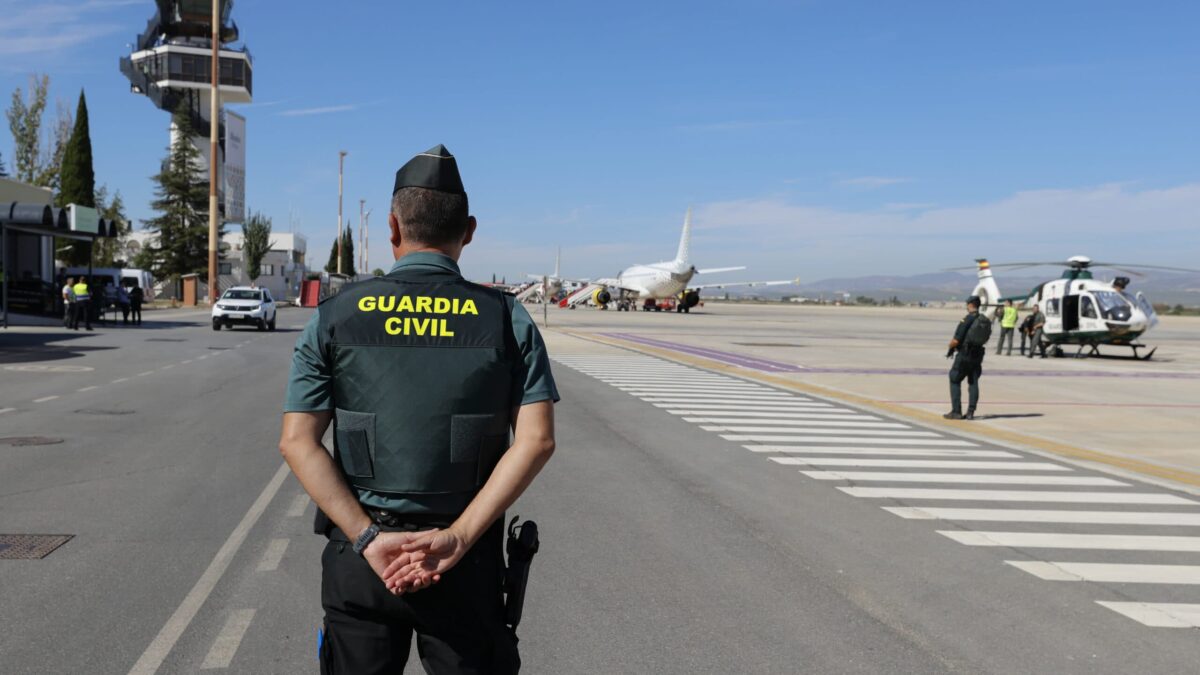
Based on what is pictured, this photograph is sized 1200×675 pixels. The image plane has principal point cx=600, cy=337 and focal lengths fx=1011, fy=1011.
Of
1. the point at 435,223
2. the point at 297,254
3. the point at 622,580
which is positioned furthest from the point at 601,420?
the point at 297,254

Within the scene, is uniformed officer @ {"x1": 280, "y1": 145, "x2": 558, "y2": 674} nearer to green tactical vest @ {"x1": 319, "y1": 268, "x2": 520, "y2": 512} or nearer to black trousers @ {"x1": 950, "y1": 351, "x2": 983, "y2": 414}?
green tactical vest @ {"x1": 319, "y1": 268, "x2": 520, "y2": 512}

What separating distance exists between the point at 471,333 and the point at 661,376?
63.9ft

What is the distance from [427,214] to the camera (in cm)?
290

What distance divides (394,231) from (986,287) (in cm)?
3875

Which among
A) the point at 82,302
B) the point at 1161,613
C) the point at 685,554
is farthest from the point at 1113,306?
the point at 82,302

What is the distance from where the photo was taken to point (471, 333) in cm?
275

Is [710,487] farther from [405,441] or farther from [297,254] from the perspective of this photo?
[297,254]

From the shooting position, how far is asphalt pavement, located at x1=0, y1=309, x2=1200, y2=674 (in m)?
5.02

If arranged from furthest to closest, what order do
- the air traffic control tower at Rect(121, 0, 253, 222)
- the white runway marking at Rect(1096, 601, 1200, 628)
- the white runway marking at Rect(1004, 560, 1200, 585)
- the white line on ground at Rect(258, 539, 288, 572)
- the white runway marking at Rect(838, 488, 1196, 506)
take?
1. the air traffic control tower at Rect(121, 0, 253, 222)
2. the white runway marking at Rect(838, 488, 1196, 506)
3. the white runway marking at Rect(1004, 560, 1200, 585)
4. the white line on ground at Rect(258, 539, 288, 572)
5. the white runway marking at Rect(1096, 601, 1200, 628)

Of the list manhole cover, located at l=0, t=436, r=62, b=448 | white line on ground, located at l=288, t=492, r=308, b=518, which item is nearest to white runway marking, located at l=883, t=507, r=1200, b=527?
white line on ground, located at l=288, t=492, r=308, b=518

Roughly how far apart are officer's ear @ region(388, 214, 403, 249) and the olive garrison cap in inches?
4.2

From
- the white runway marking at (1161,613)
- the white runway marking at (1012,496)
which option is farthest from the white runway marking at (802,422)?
the white runway marking at (1161,613)

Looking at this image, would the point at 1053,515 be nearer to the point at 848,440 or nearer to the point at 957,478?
the point at 957,478

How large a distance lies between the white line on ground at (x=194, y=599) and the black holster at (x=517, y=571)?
2.55m
